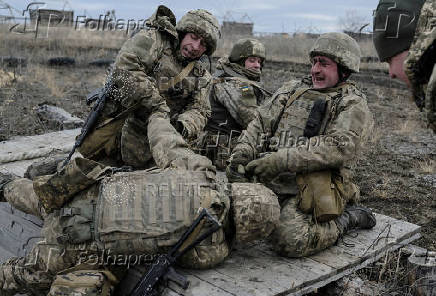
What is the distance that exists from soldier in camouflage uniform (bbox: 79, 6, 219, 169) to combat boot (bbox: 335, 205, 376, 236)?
1.52 metres

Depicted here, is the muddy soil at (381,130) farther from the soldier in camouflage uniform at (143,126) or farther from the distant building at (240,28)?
the distant building at (240,28)

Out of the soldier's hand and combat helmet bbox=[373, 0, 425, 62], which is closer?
combat helmet bbox=[373, 0, 425, 62]

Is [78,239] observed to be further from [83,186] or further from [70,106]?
[70,106]

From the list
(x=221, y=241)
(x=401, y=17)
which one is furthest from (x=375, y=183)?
(x=401, y=17)

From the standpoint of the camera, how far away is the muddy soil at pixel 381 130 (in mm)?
5980

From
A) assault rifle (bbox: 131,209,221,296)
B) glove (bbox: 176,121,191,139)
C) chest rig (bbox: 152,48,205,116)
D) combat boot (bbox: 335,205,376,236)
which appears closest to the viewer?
assault rifle (bbox: 131,209,221,296)

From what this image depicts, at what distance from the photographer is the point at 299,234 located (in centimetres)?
376

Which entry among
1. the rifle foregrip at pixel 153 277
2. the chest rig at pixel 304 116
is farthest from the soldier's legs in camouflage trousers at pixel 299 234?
the rifle foregrip at pixel 153 277

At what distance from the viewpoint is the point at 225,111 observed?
19.8 ft

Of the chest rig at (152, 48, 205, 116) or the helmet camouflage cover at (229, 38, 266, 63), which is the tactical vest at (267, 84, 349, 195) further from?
the helmet camouflage cover at (229, 38, 266, 63)

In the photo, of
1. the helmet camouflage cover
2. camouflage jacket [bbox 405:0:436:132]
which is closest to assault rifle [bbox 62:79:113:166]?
the helmet camouflage cover

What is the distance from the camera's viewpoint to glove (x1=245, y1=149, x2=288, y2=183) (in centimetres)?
397

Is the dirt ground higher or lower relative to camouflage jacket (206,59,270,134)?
lower

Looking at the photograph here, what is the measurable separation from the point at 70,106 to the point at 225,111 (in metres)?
5.14
